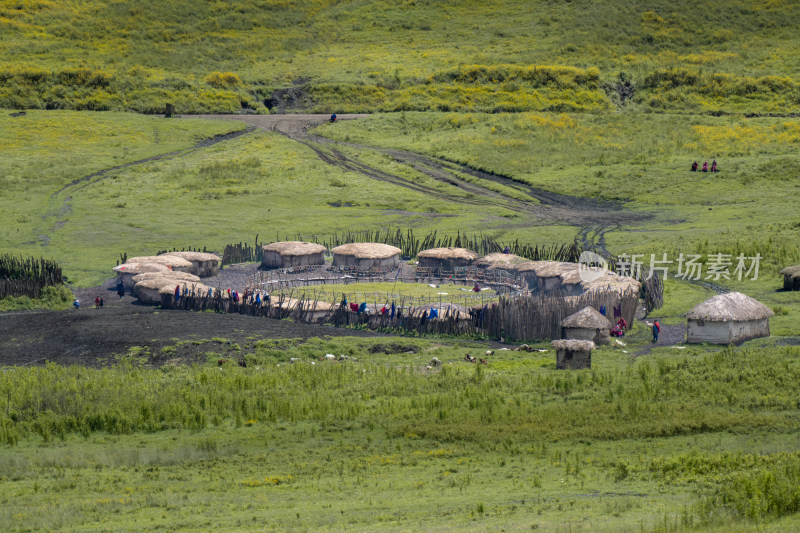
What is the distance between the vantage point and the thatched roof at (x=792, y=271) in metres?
45.0

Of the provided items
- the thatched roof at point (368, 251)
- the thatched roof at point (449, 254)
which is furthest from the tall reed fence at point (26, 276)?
the thatched roof at point (449, 254)

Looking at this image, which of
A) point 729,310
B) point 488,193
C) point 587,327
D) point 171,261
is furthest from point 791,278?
point 488,193

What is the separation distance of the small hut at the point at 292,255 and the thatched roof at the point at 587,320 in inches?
766

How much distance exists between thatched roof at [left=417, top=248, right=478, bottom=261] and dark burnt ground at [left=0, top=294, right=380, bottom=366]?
13.1 meters

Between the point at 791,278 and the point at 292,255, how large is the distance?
2275 cm

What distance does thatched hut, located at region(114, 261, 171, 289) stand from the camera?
48.7 metres

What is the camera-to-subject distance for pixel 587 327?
122 feet

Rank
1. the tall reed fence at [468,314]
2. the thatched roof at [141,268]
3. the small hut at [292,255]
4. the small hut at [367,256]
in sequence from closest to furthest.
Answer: the tall reed fence at [468,314] → the thatched roof at [141,268] → the small hut at [367,256] → the small hut at [292,255]

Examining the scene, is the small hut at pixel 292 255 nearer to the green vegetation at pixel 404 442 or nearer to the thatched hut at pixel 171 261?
the thatched hut at pixel 171 261

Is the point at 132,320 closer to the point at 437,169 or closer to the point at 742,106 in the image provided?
the point at 437,169

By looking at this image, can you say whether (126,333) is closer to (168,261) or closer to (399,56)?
(168,261)

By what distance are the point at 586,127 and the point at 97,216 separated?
43.4 m

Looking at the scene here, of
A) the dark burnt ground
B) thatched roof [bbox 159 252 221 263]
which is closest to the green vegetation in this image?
the dark burnt ground

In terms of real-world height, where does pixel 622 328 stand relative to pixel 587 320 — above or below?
below
